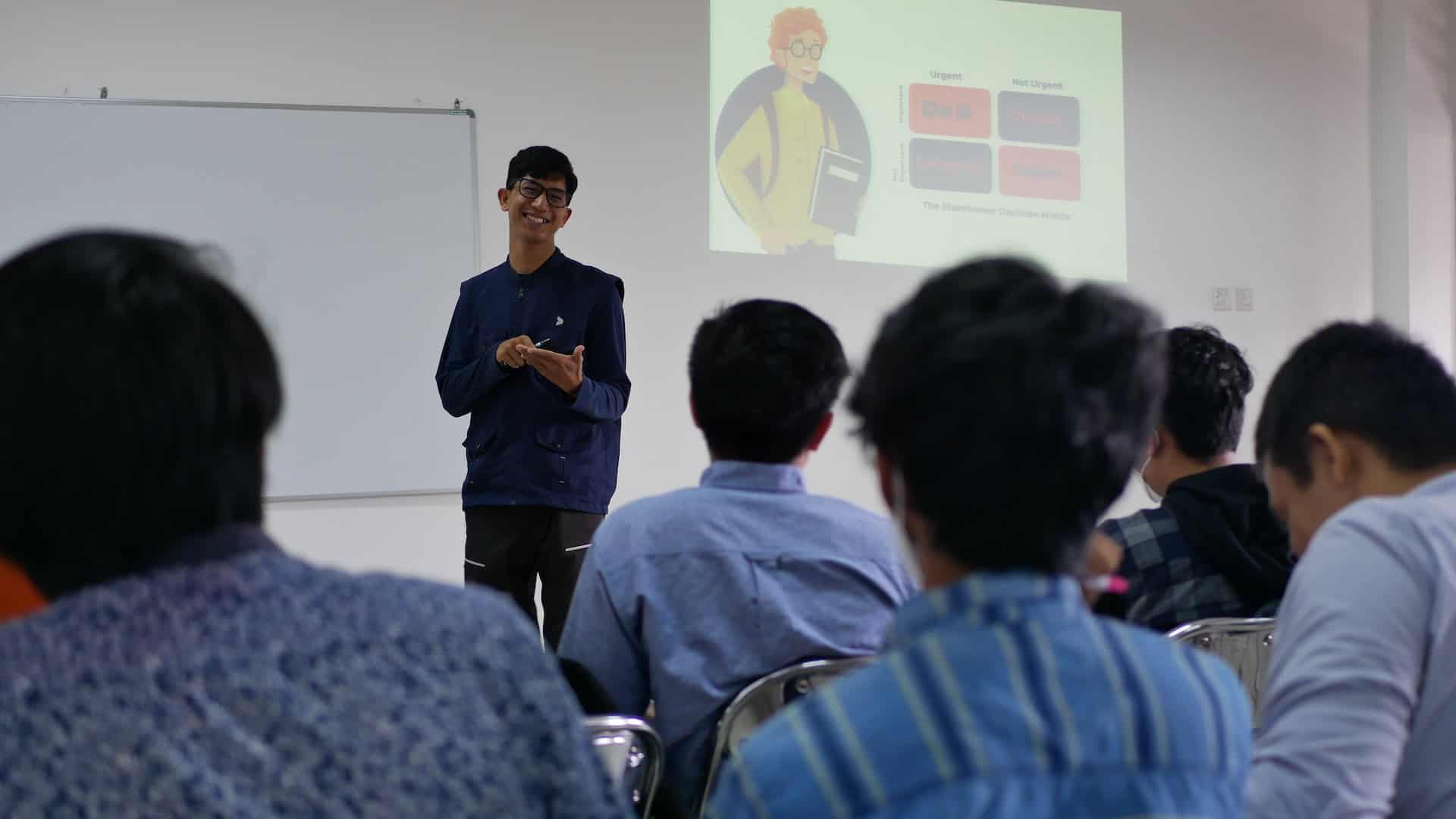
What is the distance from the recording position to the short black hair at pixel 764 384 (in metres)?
1.59

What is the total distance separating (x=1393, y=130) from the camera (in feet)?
17.7

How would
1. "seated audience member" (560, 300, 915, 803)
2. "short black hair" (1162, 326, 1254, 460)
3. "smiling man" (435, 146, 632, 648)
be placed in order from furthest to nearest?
1. "smiling man" (435, 146, 632, 648)
2. "short black hair" (1162, 326, 1254, 460)
3. "seated audience member" (560, 300, 915, 803)

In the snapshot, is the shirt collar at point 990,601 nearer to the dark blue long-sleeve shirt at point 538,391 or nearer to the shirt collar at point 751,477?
the shirt collar at point 751,477

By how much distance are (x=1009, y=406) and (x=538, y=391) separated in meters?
2.42

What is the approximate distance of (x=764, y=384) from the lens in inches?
62.8

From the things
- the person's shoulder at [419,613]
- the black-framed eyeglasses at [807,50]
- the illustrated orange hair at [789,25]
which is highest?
the illustrated orange hair at [789,25]

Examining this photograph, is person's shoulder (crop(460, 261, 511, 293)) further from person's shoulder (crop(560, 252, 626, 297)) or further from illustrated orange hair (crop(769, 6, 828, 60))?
illustrated orange hair (crop(769, 6, 828, 60))

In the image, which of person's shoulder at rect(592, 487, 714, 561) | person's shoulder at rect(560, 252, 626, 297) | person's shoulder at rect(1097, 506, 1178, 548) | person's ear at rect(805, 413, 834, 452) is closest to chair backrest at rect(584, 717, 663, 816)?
person's shoulder at rect(592, 487, 714, 561)

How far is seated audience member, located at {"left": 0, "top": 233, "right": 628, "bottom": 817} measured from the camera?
0.71 meters

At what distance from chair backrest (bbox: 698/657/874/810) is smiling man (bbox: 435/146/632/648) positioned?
1.60m

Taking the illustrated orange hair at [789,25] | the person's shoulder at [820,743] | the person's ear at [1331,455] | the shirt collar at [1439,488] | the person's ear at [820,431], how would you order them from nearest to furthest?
1. the person's shoulder at [820,743]
2. the shirt collar at [1439,488]
3. the person's ear at [1331,455]
4. the person's ear at [820,431]
5. the illustrated orange hair at [789,25]

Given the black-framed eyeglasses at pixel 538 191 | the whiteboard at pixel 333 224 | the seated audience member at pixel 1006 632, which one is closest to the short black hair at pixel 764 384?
the seated audience member at pixel 1006 632

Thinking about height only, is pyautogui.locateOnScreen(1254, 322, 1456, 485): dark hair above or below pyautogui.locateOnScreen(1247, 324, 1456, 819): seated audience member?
above

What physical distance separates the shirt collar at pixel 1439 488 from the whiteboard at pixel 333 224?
3.50 metres
